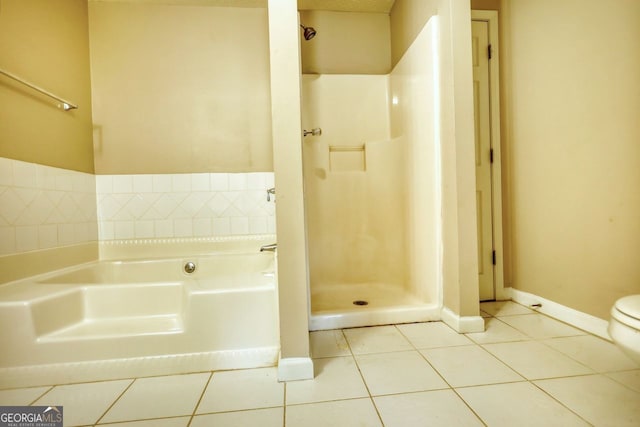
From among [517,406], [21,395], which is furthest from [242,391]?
[517,406]

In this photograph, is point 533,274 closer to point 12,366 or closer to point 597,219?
point 597,219

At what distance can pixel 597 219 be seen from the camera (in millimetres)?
1321

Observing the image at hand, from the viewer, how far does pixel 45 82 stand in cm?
160

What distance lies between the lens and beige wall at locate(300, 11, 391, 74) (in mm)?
2223

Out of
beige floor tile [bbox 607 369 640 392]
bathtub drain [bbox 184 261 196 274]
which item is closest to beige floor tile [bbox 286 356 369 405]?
beige floor tile [bbox 607 369 640 392]

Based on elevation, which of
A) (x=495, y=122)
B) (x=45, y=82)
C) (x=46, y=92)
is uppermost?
(x=45, y=82)

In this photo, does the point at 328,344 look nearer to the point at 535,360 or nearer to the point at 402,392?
the point at 402,392

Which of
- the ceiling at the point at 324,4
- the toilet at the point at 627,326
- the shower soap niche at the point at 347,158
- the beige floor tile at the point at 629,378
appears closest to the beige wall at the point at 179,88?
the ceiling at the point at 324,4

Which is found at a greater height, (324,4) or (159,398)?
(324,4)

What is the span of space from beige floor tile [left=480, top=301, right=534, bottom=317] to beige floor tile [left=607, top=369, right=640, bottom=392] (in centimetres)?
61

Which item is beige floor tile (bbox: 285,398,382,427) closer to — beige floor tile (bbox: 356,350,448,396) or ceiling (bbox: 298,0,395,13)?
beige floor tile (bbox: 356,350,448,396)

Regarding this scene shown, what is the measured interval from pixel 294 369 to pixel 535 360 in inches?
40.5

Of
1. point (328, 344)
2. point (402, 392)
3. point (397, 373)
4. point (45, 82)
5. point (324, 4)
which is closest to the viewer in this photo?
point (402, 392)

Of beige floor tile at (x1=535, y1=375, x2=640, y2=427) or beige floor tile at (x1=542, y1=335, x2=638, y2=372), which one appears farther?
beige floor tile at (x1=542, y1=335, x2=638, y2=372)
